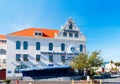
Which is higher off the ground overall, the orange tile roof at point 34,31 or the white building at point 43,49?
the orange tile roof at point 34,31

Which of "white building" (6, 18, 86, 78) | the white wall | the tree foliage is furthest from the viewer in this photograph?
"white building" (6, 18, 86, 78)

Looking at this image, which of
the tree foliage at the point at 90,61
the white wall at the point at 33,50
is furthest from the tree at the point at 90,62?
the white wall at the point at 33,50

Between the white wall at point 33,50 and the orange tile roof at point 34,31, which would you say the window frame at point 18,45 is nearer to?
the white wall at point 33,50

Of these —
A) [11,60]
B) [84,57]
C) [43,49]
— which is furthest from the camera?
[43,49]

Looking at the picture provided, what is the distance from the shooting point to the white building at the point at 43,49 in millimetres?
55250

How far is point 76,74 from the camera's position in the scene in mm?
59312

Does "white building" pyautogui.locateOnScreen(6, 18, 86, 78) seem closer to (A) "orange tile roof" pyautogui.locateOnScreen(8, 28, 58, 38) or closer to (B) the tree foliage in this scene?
(A) "orange tile roof" pyautogui.locateOnScreen(8, 28, 58, 38)

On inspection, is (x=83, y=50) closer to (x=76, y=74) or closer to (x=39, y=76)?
(x=76, y=74)

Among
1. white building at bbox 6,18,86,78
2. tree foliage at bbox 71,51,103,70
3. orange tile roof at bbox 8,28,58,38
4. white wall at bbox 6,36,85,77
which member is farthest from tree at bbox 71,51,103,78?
orange tile roof at bbox 8,28,58,38

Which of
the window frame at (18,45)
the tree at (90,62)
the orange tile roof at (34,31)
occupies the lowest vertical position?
the tree at (90,62)

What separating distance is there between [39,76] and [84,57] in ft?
56.9

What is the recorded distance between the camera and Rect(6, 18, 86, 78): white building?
55.2 meters

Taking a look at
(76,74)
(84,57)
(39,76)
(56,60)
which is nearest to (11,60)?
(39,76)

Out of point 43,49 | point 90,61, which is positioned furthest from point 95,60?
point 43,49
